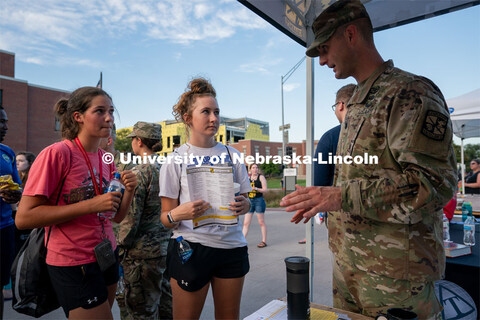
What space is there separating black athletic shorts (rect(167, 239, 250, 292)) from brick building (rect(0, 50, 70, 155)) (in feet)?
98.4

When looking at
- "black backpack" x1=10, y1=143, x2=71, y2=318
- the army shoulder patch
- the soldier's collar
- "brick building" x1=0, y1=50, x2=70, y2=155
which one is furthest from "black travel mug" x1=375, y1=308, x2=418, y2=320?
"brick building" x1=0, y1=50, x2=70, y2=155

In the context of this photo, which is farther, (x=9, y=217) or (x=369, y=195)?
(x=9, y=217)

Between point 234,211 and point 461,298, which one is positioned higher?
point 234,211

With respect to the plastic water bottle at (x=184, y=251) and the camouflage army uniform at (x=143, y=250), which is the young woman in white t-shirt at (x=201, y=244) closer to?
the plastic water bottle at (x=184, y=251)

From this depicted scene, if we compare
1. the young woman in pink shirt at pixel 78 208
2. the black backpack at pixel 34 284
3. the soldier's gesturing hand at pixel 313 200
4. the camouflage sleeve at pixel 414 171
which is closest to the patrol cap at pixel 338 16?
the camouflage sleeve at pixel 414 171

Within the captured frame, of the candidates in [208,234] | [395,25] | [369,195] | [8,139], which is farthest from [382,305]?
[8,139]

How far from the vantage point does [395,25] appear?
121 inches

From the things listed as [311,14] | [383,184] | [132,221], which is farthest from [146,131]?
[383,184]

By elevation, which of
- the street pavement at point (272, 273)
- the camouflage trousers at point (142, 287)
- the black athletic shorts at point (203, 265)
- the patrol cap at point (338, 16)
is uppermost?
the patrol cap at point (338, 16)

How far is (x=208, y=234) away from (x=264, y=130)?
79.5 metres

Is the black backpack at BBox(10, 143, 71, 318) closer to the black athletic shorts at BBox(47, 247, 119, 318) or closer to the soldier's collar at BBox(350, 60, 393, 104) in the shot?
the black athletic shorts at BBox(47, 247, 119, 318)

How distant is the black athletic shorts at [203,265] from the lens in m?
1.68

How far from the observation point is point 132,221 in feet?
8.24

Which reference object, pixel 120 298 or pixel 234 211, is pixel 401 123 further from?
pixel 120 298
